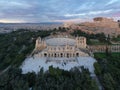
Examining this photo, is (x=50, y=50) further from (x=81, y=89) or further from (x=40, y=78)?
(x=81, y=89)

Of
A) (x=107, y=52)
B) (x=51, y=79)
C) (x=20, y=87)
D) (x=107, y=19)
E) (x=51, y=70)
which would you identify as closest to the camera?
(x=20, y=87)

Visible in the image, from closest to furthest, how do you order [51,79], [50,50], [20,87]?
1. [20,87]
2. [51,79]
3. [50,50]

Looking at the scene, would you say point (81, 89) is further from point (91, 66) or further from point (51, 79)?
point (91, 66)

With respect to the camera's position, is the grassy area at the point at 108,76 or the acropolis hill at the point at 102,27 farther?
the acropolis hill at the point at 102,27

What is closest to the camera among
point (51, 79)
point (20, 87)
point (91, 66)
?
point (20, 87)

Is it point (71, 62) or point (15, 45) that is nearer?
point (71, 62)

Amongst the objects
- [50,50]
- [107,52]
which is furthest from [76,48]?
[107,52]

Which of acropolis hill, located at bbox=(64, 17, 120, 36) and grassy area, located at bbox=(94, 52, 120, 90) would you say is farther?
acropolis hill, located at bbox=(64, 17, 120, 36)

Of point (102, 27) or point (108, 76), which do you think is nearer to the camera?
point (108, 76)

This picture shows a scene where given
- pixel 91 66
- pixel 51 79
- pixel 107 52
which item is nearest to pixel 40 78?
pixel 51 79
